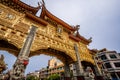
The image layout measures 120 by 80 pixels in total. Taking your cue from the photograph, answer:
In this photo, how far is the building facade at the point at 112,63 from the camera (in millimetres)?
24922

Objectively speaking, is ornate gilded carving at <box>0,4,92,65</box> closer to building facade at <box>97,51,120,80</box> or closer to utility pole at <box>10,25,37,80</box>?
utility pole at <box>10,25,37,80</box>

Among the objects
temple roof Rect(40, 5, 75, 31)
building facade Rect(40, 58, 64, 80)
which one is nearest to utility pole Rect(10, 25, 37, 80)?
temple roof Rect(40, 5, 75, 31)

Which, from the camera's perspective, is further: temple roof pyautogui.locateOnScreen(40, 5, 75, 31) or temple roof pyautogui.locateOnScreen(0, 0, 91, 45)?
temple roof pyautogui.locateOnScreen(40, 5, 75, 31)

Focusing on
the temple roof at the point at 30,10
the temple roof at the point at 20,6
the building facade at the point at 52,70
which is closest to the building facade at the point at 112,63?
the building facade at the point at 52,70

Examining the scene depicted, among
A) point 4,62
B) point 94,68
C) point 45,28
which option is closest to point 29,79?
point 4,62

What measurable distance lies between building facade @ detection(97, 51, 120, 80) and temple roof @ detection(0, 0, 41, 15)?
2379 centimetres

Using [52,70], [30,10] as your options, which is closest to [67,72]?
[30,10]

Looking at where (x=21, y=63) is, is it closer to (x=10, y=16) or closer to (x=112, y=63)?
(x=10, y=16)

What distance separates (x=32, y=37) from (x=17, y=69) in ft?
8.03

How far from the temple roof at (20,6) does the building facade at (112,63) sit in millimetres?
23794

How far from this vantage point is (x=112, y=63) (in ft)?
86.9

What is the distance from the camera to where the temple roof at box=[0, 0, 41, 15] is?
6.30m

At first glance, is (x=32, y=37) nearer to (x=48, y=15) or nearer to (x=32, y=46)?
(x=32, y=46)

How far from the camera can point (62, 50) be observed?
7781 millimetres
